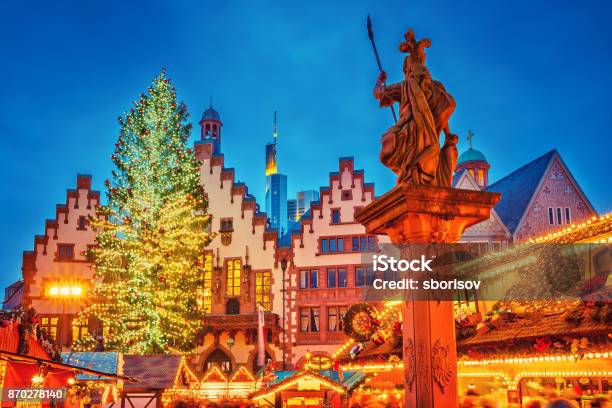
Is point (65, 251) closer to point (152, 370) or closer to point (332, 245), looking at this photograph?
point (332, 245)

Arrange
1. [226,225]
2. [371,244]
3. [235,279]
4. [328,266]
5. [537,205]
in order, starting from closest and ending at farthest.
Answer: [537,205], [371,244], [328,266], [235,279], [226,225]

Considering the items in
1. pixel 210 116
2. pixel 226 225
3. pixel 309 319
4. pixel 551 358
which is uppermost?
pixel 210 116

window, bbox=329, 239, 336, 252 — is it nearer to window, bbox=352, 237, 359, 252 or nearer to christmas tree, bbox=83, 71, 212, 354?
window, bbox=352, 237, 359, 252

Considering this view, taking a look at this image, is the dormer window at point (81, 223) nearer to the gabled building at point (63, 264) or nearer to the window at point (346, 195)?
the gabled building at point (63, 264)

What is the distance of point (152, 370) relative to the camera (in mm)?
22812

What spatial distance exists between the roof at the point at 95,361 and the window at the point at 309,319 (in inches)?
852

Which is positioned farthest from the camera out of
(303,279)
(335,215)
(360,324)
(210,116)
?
(210,116)

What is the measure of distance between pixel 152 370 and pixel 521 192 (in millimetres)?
23792

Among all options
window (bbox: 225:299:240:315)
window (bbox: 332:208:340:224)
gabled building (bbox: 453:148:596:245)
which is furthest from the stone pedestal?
window (bbox: 225:299:240:315)

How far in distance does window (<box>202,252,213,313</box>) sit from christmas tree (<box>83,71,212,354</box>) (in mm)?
6184

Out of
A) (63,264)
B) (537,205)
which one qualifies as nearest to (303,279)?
(537,205)

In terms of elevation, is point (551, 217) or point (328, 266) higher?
point (551, 217)

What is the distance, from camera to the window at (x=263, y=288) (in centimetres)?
4197

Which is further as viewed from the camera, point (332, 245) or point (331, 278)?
point (332, 245)
